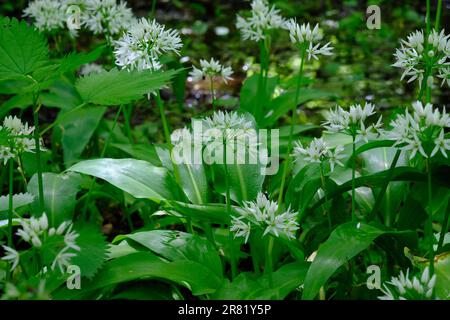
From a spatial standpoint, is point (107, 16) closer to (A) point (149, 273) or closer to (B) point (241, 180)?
(B) point (241, 180)

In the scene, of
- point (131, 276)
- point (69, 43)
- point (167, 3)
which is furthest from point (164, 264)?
point (167, 3)

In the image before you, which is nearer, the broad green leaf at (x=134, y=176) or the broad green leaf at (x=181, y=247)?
the broad green leaf at (x=181, y=247)

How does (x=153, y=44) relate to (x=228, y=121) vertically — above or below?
above

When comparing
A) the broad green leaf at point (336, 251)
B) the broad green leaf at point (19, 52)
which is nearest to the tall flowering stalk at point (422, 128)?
the broad green leaf at point (336, 251)

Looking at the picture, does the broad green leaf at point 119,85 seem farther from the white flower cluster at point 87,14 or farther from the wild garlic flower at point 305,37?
the white flower cluster at point 87,14

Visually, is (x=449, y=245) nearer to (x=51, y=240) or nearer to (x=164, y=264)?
(x=164, y=264)
